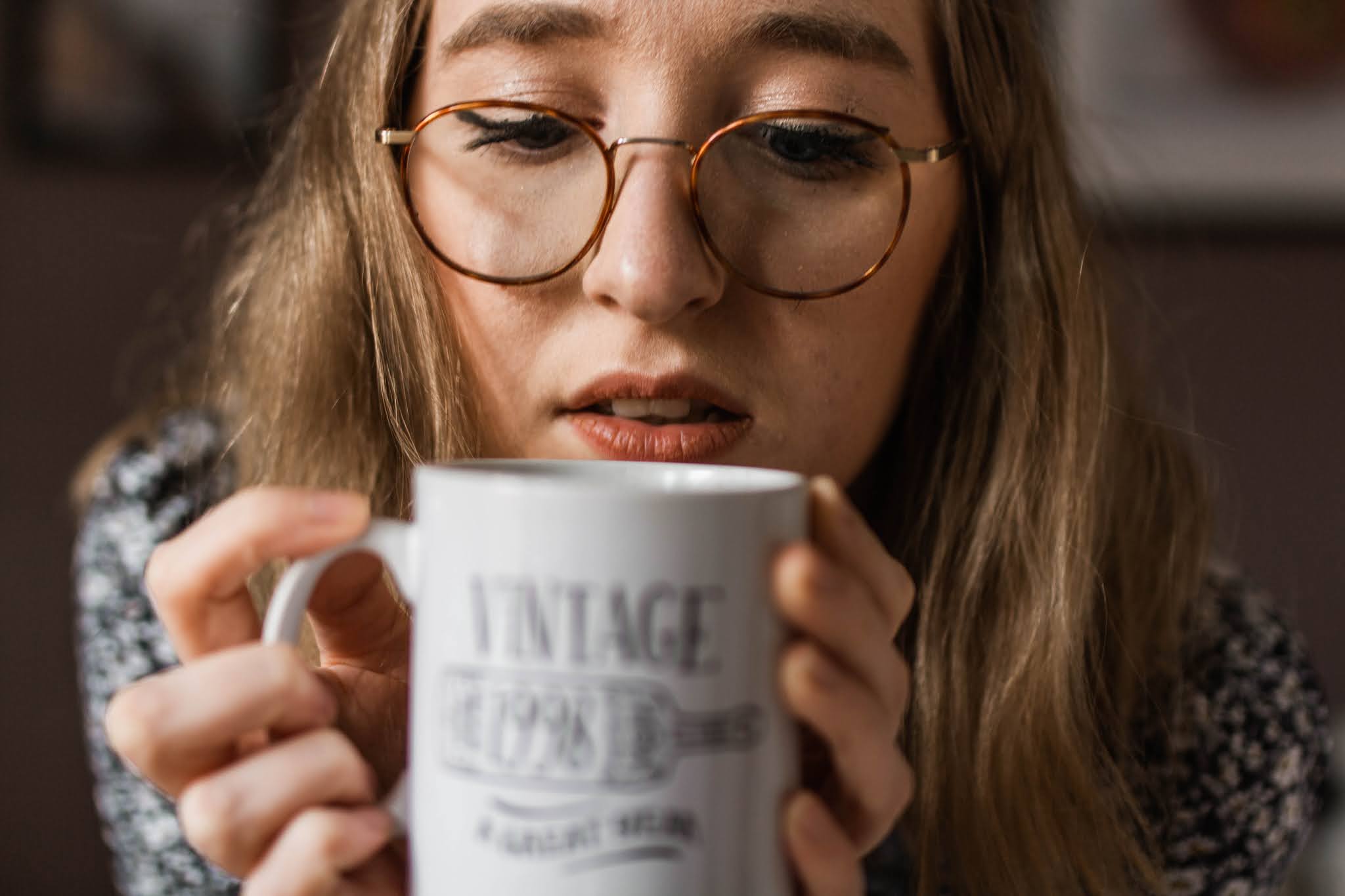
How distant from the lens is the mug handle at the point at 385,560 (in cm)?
57

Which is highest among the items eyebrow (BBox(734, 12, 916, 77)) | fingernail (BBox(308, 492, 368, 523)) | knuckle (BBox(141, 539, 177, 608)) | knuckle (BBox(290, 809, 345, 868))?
eyebrow (BBox(734, 12, 916, 77))

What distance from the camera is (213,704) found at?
0.59 m

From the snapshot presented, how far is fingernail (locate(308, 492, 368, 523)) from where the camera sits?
59 cm

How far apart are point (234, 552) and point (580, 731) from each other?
0.75 feet

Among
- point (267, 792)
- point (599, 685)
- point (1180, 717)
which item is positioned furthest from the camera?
point (1180, 717)

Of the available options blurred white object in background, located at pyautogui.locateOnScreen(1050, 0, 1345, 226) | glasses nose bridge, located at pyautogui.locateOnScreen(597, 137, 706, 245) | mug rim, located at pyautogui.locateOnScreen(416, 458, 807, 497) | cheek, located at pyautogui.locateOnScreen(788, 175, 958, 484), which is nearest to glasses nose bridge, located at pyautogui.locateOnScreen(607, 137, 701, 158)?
glasses nose bridge, located at pyautogui.locateOnScreen(597, 137, 706, 245)

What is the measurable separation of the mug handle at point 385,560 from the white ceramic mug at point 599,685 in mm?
33

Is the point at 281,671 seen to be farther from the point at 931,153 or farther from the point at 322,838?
the point at 931,153

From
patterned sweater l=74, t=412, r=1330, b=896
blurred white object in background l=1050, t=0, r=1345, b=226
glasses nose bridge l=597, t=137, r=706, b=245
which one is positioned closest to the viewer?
glasses nose bridge l=597, t=137, r=706, b=245

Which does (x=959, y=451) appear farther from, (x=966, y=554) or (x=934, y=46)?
(x=934, y=46)

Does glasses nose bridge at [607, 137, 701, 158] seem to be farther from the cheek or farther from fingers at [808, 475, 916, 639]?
fingers at [808, 475, 916, 639]

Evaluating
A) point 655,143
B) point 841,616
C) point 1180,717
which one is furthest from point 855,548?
point 1180,717

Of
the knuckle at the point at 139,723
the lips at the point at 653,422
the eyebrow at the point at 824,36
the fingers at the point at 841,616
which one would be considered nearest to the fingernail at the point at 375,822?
the knuckle at the point at 139,723

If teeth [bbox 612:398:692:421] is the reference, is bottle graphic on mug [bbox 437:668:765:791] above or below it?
below
